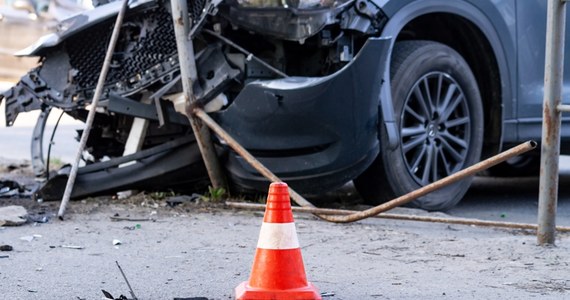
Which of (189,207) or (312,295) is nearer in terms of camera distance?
(312,295)

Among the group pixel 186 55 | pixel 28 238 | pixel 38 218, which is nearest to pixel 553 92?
pixel 186 55

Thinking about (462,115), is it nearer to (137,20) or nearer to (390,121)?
(390,121)

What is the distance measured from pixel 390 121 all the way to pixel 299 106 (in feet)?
2.05

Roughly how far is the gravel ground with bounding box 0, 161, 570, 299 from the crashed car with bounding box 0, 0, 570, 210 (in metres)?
0.34

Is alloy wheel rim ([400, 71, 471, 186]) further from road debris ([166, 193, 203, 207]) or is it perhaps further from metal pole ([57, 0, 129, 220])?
metal pole ([57, 0, 129, 220])

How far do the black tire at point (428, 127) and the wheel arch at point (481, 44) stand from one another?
21cm

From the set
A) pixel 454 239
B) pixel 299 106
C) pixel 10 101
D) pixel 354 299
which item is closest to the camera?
pixel 354 299

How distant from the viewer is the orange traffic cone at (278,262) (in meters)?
3.75

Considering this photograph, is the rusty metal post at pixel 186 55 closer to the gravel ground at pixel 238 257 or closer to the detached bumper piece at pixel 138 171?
the detached bumper piece at pixel 138 171

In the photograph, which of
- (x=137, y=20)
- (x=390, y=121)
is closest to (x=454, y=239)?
(x=390, y=121)

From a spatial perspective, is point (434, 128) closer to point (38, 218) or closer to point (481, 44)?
point (481, 44)

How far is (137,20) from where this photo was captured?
268 inches

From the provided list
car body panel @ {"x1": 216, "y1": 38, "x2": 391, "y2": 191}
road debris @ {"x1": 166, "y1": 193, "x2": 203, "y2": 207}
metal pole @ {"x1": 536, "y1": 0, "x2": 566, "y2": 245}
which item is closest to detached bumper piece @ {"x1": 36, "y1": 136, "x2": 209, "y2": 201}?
road debris @ {"x1": 166, "y1": 193, "x2": 203, "y2": 207}

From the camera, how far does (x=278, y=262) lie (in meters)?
3.79
